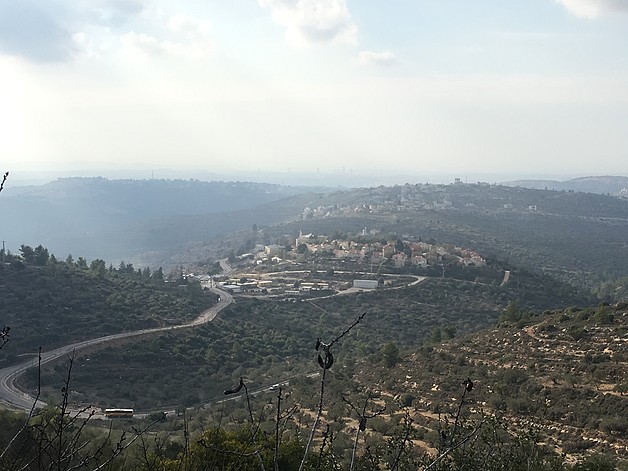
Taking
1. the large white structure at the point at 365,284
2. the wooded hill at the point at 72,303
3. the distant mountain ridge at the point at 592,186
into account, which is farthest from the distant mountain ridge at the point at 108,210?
the distant mountain ridge at the point at 592,186

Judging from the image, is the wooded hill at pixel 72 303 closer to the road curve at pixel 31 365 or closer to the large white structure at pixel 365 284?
the road curve at pixel 31 365

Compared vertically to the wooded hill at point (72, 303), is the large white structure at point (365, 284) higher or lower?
lower

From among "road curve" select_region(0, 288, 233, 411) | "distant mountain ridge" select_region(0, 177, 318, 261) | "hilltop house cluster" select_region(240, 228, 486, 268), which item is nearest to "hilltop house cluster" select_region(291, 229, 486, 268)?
"hilltop house cluster" select_region(240, 228, 486, 268)

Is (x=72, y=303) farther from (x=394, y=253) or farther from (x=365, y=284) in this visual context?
(x=394, y=253)

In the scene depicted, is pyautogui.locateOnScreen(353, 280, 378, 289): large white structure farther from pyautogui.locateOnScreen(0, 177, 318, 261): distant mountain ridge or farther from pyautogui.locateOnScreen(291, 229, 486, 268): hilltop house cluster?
pyautogui.locateOnScreen(0, 177, 318, 261): distant mountain ridge

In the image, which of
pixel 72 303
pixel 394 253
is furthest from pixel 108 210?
pixel 72 303

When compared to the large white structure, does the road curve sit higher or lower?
higher

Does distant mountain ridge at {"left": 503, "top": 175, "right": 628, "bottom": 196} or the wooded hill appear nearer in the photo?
the wooded hill

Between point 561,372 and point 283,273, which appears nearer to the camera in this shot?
point 561,372

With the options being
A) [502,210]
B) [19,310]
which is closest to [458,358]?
[19,310]

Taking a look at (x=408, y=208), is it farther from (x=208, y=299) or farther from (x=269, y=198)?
(x=269, y=198)

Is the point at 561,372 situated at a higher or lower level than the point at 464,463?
lower
